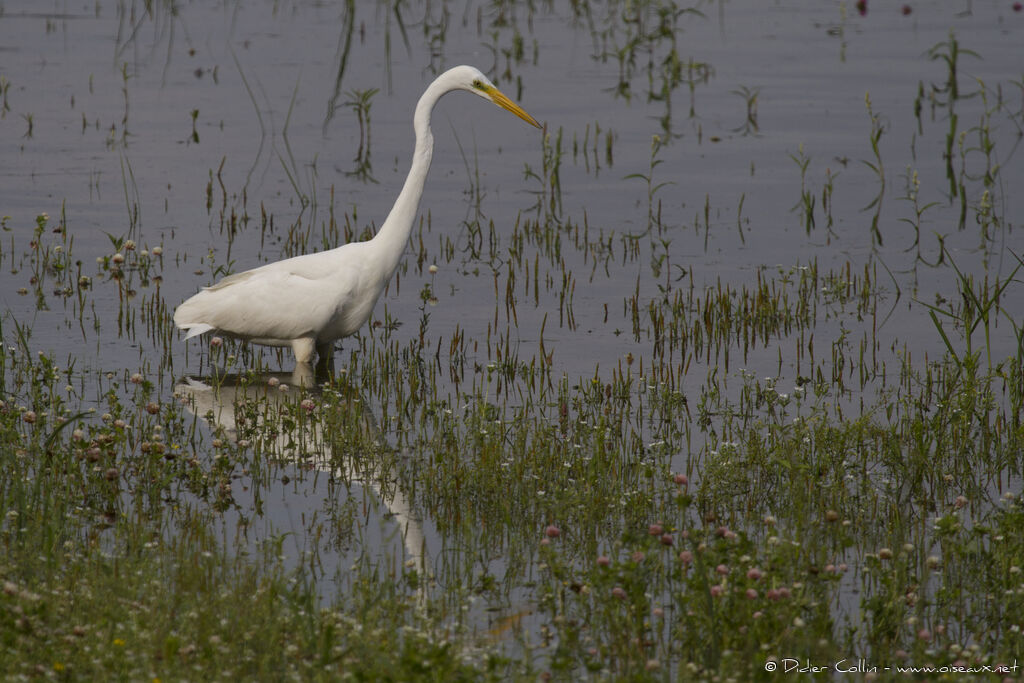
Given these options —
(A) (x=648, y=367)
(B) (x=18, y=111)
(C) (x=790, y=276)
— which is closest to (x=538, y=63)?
(B) (x=18, y=111)

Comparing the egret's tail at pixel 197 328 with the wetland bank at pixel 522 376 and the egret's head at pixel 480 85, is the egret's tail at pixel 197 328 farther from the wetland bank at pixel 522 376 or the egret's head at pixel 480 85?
the egret's head at pixel 480 85

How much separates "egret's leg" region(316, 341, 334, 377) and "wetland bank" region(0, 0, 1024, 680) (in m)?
0.12

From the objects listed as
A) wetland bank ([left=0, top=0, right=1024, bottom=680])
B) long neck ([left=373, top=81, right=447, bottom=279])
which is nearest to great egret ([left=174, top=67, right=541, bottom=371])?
long neck ([left=373, top=81, right=447, bottom=279])

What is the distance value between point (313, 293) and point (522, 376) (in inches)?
55.8

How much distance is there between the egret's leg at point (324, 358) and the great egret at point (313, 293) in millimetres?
160

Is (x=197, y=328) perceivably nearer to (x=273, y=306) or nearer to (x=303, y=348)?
(x=273, y=306)

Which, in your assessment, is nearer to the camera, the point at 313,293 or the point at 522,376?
the point at 313,293

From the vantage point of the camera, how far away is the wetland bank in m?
4.69

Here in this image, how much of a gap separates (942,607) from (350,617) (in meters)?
2.32

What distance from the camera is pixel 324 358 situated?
8.70 meters

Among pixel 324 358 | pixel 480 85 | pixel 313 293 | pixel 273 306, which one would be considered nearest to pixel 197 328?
pixel 273 306

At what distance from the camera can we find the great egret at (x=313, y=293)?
805cm

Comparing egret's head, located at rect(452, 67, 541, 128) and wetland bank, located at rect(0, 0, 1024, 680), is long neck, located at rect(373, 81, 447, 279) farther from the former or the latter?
wetland bank, located at rect(0, 0, 1024, 680)

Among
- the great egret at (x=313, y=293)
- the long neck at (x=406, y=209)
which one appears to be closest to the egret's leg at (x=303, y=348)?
the great egret at (x=313, y=293)
